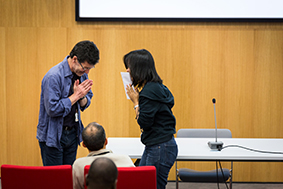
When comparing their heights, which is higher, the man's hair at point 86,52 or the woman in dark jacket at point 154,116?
the man's hair at point 86,52

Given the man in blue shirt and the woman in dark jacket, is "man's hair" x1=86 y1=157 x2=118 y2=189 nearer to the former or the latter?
the woman in dark jacket

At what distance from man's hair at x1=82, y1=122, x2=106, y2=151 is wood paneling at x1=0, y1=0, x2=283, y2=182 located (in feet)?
6.91

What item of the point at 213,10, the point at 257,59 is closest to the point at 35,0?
the point at 213,10

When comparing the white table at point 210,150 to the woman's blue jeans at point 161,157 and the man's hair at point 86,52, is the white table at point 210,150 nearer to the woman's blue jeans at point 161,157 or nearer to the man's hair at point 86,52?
the woman's blue jeans at point 161,157

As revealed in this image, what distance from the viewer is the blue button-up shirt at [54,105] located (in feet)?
6.26

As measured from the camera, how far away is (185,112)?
3.68 meters

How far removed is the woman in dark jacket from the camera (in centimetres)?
170

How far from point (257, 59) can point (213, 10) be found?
904mm

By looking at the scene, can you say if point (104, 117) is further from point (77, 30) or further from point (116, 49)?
point (77, 30)

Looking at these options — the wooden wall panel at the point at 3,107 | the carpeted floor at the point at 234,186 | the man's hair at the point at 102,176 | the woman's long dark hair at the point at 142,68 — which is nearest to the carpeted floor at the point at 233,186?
the carpeted floor at the point at 234,186

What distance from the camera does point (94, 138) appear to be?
1.52m

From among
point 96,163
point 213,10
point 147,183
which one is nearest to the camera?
point 96,163

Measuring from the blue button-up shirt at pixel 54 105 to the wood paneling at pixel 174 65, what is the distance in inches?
64.6

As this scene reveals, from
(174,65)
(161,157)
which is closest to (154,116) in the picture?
(161,157)
